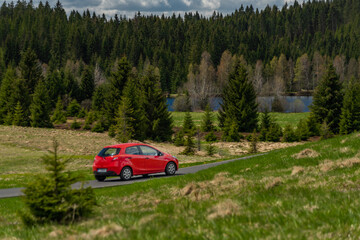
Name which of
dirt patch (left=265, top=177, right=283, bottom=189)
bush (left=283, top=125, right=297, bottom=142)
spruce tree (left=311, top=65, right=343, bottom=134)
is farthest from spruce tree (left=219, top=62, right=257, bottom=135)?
dirt patch (left=265, top=177, right=283, bottom=189)

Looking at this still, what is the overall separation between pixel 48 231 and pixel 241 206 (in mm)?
3570

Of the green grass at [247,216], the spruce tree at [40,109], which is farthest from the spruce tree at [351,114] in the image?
the green grass at [247,216]

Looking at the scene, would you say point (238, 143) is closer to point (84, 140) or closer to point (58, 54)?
point (84, 140)

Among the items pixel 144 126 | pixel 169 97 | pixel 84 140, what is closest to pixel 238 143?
pixel 144 126

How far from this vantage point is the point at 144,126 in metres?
56.9

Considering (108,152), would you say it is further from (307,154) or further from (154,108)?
(154,108)

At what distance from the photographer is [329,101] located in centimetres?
5844

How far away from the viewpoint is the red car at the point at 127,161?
1989 centimetres

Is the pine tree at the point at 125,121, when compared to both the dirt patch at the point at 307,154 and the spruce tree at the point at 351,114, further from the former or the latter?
the dirt patch at the point at 307,154

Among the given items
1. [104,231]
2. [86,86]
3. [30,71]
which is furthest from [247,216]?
[86,86]

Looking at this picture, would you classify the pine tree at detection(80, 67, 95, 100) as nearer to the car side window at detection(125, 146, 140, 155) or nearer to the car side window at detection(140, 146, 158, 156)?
the car side window at detection(140, 146, 158, 156)

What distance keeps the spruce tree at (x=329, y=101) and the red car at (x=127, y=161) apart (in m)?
43.4

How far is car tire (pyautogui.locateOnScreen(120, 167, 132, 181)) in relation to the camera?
2005 centimetres

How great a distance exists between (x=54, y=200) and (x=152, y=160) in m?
13.7
